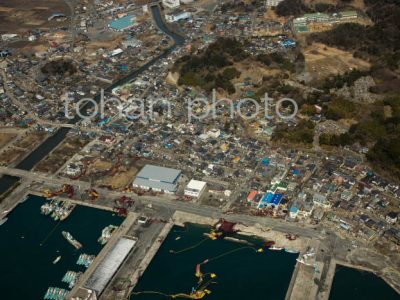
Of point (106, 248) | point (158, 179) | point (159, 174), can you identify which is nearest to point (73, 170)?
point (159, 174)

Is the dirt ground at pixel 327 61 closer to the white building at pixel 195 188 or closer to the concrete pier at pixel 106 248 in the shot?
the white building at pixel 195 188

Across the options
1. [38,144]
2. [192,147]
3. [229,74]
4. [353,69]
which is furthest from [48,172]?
[353,69]

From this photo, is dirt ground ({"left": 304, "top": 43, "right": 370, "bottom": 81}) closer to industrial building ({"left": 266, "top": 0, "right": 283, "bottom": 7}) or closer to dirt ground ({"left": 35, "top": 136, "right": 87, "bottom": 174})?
industrial building ({"left": 266, "top": 0, "right": 283, "bottom": 7})

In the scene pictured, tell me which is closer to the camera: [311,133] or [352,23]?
[311,133]

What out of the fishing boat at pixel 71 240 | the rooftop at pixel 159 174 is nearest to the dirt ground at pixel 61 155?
the rooftop at pixel 159 174

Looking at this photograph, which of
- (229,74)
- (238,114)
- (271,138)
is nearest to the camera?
(271,138)

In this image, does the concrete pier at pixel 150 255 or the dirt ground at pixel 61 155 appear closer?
the concrete pier at pixel 150 255

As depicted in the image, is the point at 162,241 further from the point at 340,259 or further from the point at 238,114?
the point at 238,114
